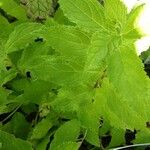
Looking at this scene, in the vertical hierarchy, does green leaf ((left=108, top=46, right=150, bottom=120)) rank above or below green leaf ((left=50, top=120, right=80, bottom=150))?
above

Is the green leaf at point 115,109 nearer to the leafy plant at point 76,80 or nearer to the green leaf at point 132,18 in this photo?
the leafy plant at point 76,80

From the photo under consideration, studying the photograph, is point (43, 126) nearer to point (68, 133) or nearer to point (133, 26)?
point (68, 133)

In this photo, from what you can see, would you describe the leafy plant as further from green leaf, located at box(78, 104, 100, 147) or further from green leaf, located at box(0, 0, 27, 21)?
green leaf, located at box(0, 0, 27, 21)

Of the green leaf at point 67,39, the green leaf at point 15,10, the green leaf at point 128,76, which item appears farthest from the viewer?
the green leaf at point 15,10

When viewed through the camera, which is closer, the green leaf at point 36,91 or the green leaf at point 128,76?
the green leaf at point 128,76

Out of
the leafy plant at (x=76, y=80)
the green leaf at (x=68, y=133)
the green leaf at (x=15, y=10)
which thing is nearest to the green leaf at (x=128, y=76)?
the leafy plant at (x=76, y=80)

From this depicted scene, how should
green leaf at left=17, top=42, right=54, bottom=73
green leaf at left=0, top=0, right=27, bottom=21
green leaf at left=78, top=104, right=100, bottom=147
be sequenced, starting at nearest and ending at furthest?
1. green leaf at left=78, top=104, right=100, bottom=147
2. green leaf at left=17, top=42, right=54, bottom=73
3. green leaf at left=0, top=0, right=27, bottom=21

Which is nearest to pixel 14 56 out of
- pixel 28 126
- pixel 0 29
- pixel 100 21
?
pixel 0 29

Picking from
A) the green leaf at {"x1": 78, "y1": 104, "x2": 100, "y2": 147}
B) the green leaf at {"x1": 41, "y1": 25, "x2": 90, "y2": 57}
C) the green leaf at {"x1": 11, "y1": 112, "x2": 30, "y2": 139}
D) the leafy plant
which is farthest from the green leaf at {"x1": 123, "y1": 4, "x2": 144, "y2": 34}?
the green leaf at {"x1": 11, "y1": 112, "x2": 30, "y2": 139}
